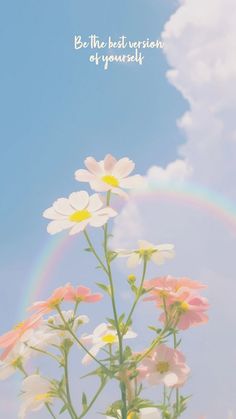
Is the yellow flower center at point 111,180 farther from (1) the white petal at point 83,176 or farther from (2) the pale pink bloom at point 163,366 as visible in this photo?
(2) the pale pink bloom at point 163,366

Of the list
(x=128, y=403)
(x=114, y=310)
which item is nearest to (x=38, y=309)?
(x=114, y=310)

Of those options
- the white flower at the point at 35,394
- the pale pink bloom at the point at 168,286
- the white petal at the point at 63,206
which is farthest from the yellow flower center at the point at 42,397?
the white petal at the point at 63,206

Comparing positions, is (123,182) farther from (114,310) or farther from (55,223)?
(114,310)

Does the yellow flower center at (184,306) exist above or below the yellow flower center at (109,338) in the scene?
above

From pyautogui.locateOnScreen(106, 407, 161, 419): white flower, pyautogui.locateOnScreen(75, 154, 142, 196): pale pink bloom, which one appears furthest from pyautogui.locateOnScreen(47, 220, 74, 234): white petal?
pyautogui.locateOnScreen(106, 407, 161, 419): white flower

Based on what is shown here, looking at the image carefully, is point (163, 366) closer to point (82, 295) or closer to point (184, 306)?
point (184, 306)

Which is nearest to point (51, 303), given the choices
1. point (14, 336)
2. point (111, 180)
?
point (14, 336)
